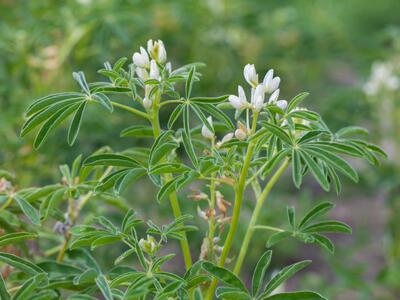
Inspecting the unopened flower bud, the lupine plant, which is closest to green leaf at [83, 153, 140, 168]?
the lupine plant

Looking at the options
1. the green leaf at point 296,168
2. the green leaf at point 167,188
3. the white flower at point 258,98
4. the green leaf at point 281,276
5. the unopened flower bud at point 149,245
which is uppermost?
the white flower at point 258,98

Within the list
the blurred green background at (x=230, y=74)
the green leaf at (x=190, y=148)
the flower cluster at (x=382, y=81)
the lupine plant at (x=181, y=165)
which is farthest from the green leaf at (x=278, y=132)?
the flower cluster at (x=382, y=81)

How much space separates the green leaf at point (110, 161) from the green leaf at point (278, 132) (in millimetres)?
223

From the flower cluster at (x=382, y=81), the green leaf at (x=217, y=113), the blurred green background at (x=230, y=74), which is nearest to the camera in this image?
the green leaf at (x=217, y=113)

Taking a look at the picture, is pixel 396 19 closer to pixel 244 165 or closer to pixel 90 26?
Result: pixel 90 26

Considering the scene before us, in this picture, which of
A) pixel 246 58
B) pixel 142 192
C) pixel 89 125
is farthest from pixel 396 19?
pixel 89 125

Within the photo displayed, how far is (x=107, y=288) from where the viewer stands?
0.94 m

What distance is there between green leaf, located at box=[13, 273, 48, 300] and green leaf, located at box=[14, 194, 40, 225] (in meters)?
0.11

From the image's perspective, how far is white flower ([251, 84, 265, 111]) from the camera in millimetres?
980

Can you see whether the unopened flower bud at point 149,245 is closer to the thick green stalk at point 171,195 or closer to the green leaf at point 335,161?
the thick green stalk at point 171,195

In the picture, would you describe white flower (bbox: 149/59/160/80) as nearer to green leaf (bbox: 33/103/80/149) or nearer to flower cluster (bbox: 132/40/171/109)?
flower cluster (bbox: 132/40/171/109)

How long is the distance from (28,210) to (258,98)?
41 cm

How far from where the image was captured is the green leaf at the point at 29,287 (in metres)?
0.97

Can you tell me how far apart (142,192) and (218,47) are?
0.69 m
